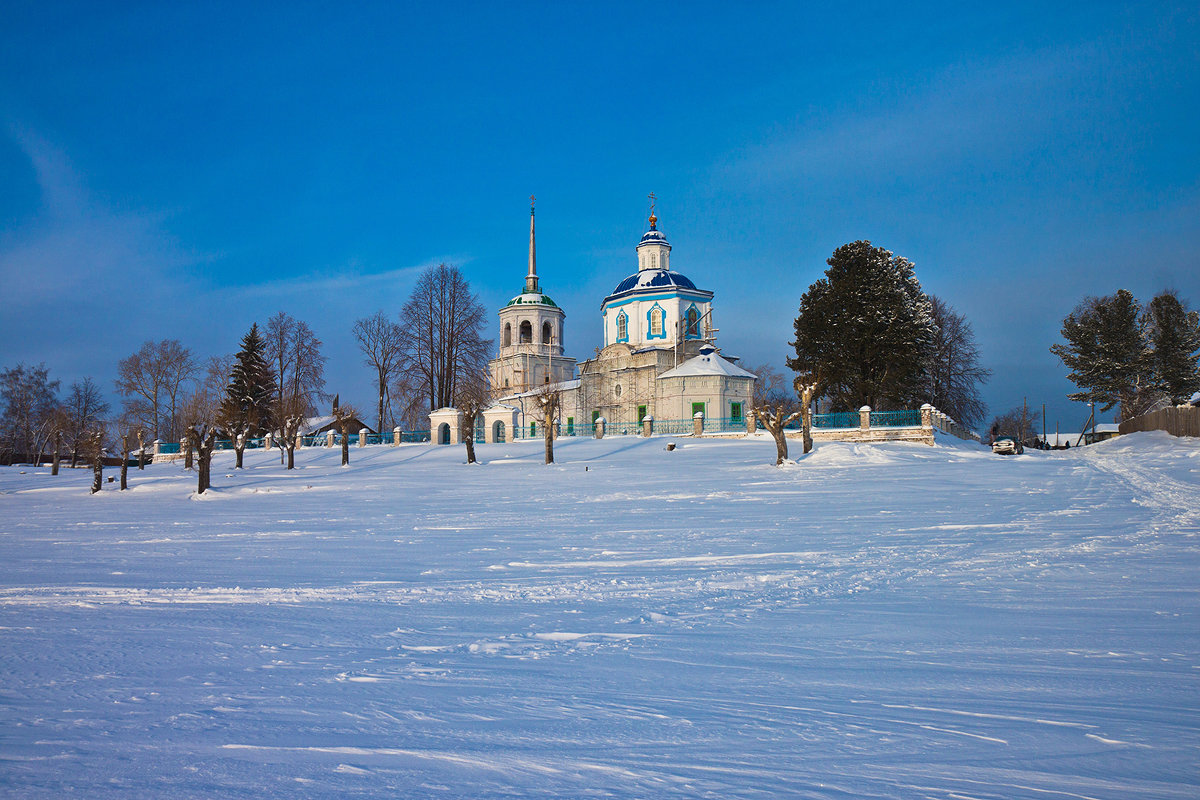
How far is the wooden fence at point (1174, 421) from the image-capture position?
98.9 ft

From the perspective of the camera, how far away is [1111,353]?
45.5m

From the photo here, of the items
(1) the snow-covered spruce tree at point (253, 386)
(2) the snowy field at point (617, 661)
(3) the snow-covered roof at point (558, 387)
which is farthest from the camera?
(3) the snow-covered roof at point (558, 387)

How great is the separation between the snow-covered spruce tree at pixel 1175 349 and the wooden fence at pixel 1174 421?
7.01 m

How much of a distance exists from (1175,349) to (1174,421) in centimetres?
1695

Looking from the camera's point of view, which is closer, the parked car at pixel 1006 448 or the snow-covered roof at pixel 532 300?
the parked car at pixel 1006 448

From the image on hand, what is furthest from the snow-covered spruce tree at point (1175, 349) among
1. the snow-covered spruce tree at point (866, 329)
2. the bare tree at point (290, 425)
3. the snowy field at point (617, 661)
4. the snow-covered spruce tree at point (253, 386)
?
the snow-covered spruce tree at point (253, 386)

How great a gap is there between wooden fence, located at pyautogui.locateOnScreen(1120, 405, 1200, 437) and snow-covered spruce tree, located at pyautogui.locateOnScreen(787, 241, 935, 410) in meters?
10.8

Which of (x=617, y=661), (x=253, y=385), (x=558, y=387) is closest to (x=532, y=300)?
(x=558, y=387)

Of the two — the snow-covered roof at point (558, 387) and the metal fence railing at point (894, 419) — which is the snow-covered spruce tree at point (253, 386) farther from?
the metal fence railing at point (894, 419)

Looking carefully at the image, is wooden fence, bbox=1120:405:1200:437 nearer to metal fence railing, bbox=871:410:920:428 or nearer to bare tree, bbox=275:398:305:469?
metal fence railing, bbox=871:410:920:428

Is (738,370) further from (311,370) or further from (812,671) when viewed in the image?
(812,671)

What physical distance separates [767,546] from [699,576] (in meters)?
2.05

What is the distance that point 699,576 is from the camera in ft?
23.8

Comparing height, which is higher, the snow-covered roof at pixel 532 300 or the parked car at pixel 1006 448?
the snow-covered roof at pixel 532 300
